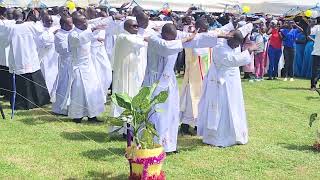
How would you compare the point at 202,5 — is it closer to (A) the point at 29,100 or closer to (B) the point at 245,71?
(B) the point at 245,71

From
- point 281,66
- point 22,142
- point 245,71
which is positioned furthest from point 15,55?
point 281,66

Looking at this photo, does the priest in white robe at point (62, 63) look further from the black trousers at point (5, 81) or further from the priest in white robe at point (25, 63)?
the black trousers at point (5, 81)

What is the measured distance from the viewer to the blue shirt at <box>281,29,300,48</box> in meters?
16.4

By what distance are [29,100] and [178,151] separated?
4.57 metres

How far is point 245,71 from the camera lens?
16750 mm

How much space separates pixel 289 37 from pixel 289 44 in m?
0.23

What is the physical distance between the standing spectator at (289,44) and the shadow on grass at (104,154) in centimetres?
1002

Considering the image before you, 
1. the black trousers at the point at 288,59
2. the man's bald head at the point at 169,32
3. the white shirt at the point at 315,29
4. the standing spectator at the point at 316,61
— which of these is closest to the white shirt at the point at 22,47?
the man's bald head at the point at 169,32

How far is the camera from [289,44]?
16.6 m

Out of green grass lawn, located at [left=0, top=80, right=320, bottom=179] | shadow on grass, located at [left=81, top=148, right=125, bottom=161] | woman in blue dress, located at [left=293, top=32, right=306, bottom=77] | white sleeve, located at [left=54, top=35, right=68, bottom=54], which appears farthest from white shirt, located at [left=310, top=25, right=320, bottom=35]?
shadow on grass, located at [left=81, top=148, right=125, bottom=161]

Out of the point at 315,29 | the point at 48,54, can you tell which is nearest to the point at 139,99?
the point at 48,54

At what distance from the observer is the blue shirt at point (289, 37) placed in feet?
53.8

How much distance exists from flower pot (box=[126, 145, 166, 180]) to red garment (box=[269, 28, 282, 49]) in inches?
448

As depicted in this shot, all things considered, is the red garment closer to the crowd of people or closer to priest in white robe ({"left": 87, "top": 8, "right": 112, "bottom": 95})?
the crowd of people
